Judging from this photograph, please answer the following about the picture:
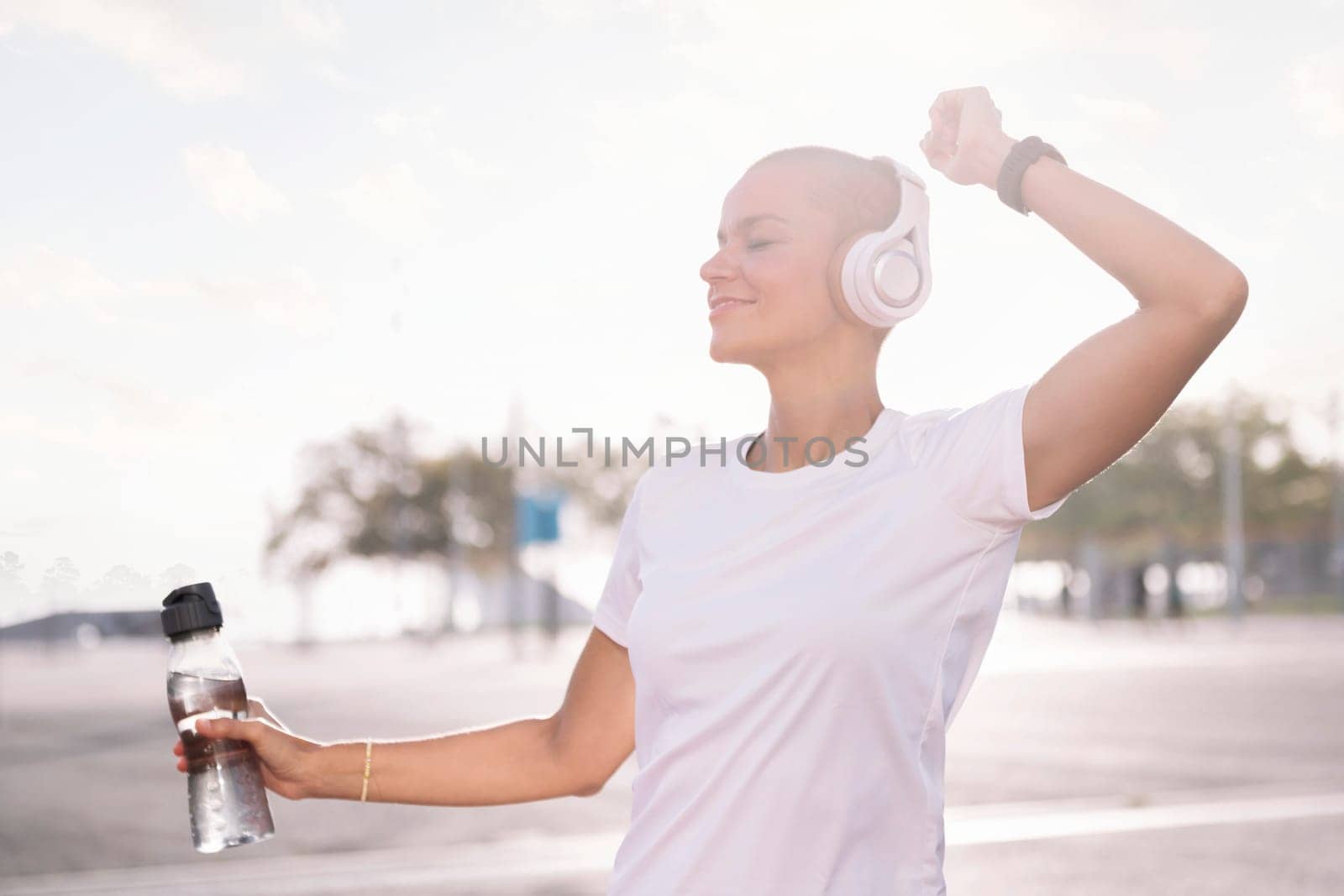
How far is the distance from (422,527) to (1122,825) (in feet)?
198

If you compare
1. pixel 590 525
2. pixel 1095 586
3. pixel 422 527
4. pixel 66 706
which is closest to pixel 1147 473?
pixel 1095 586

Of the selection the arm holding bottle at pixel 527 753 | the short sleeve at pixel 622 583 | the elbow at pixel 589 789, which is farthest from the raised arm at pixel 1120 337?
the elbow at pixel 589 789

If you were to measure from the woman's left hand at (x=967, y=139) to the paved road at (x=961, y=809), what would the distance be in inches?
212

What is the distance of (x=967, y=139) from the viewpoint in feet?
6.89

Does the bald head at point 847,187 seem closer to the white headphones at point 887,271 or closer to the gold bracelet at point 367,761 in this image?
the white headphones at point 887,271

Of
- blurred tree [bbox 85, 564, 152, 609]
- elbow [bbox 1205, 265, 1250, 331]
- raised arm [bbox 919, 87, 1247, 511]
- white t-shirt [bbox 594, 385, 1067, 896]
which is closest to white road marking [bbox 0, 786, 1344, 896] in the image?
blurred tree [bbox 85, 564, 152, 609]

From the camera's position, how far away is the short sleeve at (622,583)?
237 cm

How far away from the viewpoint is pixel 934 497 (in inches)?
78.4

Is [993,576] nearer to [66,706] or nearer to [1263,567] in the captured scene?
[66,706]

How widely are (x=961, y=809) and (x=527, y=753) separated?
23.6ft

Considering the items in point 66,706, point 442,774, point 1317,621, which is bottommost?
point 1317,621

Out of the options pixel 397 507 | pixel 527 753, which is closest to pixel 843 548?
pixel 527 753

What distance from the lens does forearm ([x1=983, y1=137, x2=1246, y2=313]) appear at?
6.09 ft

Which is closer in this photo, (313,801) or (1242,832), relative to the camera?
(1242,832)
